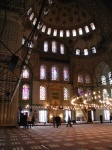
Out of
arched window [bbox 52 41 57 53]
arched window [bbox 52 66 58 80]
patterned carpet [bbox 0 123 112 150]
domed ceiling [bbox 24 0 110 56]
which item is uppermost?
domed ceiling [bbox 24 0 110 56]

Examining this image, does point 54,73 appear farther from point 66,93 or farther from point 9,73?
point 9,73

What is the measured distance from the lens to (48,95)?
2405 centimetres

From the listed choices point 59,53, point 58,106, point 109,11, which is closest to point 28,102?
point 58,106

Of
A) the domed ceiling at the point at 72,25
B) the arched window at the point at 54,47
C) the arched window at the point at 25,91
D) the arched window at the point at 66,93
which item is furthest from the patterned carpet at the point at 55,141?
the domed ceiling at the point at 72,25

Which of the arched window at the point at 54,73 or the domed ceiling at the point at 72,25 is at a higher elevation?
the domed ceiling at the point at 72,25

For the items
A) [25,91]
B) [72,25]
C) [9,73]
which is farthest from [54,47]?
[9,73]

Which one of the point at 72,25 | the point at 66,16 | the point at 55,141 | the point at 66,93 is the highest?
the point at 66,16

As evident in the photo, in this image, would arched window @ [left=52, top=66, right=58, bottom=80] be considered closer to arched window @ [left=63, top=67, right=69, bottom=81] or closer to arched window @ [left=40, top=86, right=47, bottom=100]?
arched window @ [left=63, top=67, right=69, bottom=81]

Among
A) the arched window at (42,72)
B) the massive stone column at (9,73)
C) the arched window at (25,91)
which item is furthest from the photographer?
the arched window at (42,72)

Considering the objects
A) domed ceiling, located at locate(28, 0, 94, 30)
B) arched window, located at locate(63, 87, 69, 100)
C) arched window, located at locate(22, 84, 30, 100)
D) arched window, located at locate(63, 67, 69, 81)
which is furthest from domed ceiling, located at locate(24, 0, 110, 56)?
arched window, located at locate(22, 84, 30, 100)

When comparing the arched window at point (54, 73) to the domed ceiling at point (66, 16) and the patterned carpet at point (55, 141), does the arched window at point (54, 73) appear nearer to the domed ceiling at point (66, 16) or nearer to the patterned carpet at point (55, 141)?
the domed ceiling at point (66, 16)

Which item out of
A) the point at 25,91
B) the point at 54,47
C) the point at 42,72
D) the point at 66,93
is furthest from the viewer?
the point at 54,47

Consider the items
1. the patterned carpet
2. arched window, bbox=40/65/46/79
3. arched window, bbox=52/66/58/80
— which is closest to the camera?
the patterned carpet

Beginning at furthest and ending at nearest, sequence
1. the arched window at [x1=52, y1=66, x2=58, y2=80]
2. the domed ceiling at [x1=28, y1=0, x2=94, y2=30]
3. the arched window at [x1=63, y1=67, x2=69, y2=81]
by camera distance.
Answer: the arched window at [x1=63, y1=67, x2=69, y2=81]
the domed ceiling at [x1=28, y1=0, x2=94, y2=30]
the arched window at [x1=52, y1=66, x2=58, y2=80]
